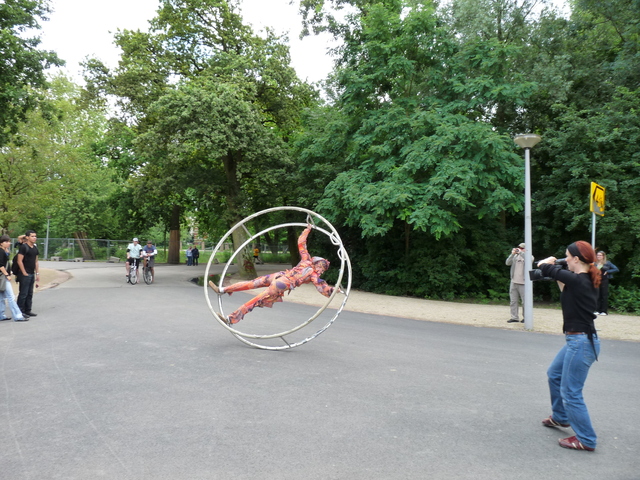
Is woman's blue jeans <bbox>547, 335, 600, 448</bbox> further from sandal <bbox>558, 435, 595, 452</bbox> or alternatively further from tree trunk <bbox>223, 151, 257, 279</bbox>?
tree trunk <bbox>223, 151, 257, 279</bbox>

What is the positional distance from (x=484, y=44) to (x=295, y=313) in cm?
1209

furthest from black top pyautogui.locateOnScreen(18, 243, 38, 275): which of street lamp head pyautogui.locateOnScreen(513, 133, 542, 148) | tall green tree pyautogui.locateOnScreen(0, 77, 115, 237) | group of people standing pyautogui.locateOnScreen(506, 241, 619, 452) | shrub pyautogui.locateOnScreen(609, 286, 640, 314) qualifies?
shrub pyautogui.locateOnScreen(609, 286, 640, 314)

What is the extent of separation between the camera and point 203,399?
17.1ft

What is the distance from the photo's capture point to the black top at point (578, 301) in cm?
424

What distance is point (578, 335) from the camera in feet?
14.0

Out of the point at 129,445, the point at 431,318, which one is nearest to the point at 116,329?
the point at 129,445

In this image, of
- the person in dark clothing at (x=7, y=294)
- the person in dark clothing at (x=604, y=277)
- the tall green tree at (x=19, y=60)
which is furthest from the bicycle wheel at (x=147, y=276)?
the person in dark clothing at (x=604, y=277)

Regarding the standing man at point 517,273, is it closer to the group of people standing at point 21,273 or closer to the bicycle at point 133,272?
the group of people standing at point 21,273

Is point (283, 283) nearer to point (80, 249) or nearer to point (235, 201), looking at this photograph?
point (235, 201)

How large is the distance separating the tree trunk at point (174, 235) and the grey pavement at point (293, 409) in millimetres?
32594

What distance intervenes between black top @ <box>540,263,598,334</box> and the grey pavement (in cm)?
104

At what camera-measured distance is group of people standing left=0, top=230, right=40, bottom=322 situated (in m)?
10.5

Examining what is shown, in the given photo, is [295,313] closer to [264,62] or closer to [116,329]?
[116,329]

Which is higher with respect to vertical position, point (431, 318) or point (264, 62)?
point (264, 62)
